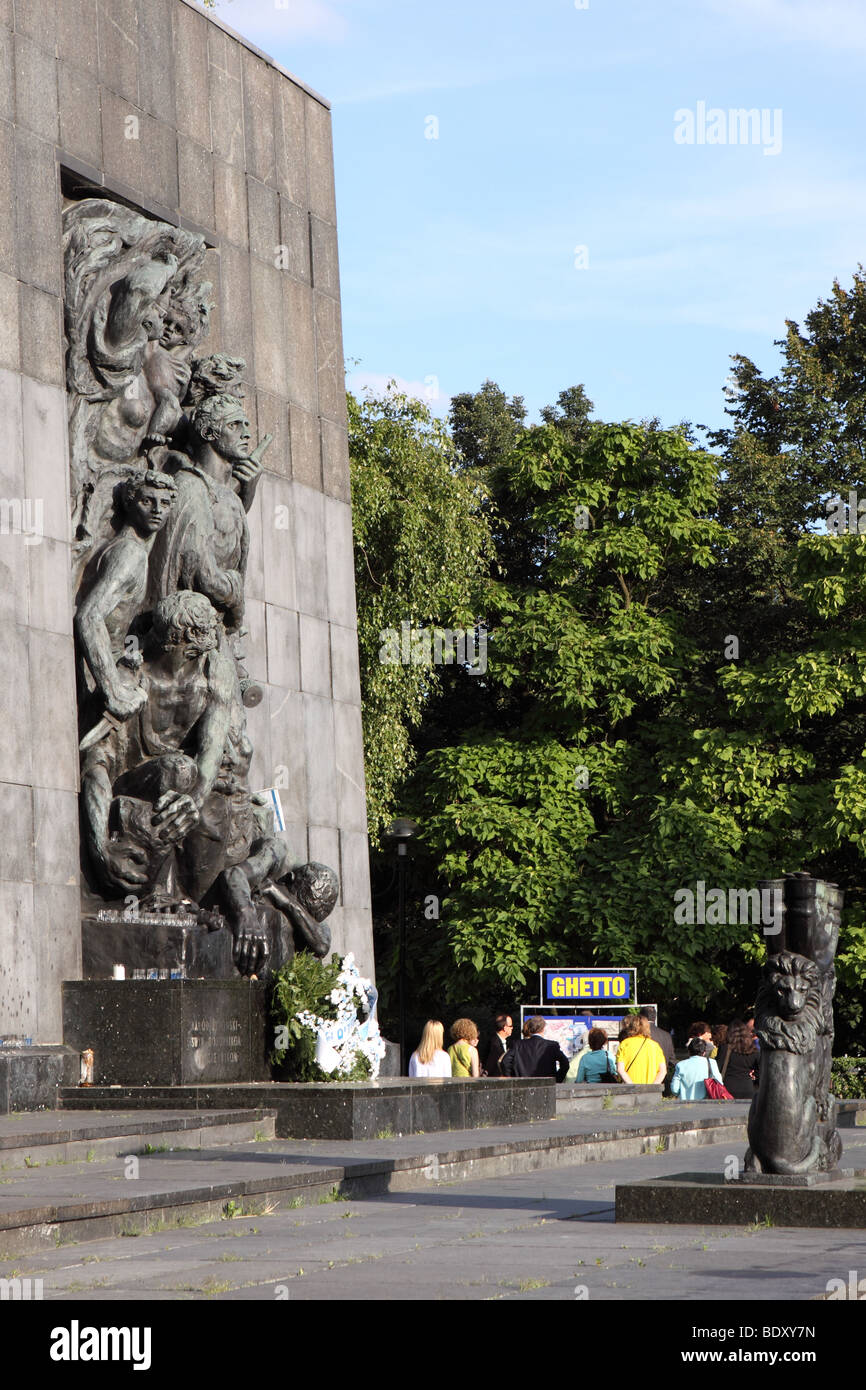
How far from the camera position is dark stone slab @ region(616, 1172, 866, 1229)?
32.9 feet

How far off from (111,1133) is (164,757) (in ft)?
15.8

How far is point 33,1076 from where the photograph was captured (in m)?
14.7

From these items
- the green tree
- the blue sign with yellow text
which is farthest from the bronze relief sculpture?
the green tree

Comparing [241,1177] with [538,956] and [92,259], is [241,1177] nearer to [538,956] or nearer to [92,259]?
[92,259]

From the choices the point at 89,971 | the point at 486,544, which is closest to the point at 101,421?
the point at 89,971

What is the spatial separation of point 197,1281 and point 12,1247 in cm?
127

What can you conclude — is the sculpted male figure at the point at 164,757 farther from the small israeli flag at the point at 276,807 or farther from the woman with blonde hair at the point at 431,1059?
the woman with blonde hair at the point at 431,1059

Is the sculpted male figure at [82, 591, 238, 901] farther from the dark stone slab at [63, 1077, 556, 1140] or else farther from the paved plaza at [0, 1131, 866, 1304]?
A: the paved plaza at [0, 1131, 866, 1304]

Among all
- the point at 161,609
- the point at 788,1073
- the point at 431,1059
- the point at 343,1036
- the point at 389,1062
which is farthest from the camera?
the point at 389,1062

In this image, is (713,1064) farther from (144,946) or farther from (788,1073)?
(788,1073)

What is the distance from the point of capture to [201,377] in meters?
18.4

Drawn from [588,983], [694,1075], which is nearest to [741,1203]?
[694,1075]

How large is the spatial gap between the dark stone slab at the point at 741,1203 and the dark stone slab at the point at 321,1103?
12.8ft

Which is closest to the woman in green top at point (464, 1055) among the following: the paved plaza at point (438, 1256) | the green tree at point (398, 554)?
the paved plaza at point (438, 1256)
